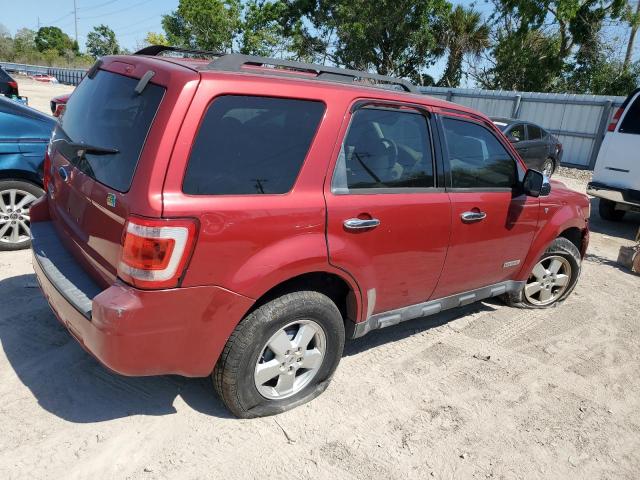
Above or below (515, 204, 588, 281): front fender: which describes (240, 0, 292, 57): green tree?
above

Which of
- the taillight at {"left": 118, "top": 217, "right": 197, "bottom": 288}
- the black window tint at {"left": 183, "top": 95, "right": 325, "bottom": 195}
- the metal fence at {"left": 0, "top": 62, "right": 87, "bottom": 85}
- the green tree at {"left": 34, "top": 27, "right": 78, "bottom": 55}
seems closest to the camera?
the taillight at {"left": 118, "top": 217, "right": 197, "bottom": 288}

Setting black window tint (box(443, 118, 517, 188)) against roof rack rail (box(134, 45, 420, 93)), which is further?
black window tint (box(443, 118, 517, 188))

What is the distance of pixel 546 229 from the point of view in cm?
436

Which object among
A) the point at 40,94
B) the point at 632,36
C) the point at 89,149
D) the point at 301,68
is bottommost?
the point at 40,94

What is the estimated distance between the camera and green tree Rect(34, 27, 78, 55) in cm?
9375

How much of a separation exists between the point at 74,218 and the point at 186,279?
3.27 ft

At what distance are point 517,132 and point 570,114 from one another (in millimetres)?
6628

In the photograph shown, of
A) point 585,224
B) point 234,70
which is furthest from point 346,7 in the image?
point 234,70

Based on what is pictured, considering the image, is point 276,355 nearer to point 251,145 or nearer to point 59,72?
point 251,145

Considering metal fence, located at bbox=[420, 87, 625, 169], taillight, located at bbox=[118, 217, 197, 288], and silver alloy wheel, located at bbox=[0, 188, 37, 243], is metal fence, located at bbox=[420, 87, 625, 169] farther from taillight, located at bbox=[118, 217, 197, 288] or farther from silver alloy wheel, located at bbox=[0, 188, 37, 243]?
taillight, located at bbox=[118, 217, 197, 288]

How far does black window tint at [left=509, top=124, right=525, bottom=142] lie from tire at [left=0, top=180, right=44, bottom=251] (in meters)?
9.58

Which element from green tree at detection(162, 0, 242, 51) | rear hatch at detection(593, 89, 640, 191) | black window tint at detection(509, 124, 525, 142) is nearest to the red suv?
rear hatch at detection(593, 89, 640, 191)

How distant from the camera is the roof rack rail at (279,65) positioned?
8.66 ft

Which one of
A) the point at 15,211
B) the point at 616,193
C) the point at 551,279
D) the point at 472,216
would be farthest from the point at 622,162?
the point at 15,211
